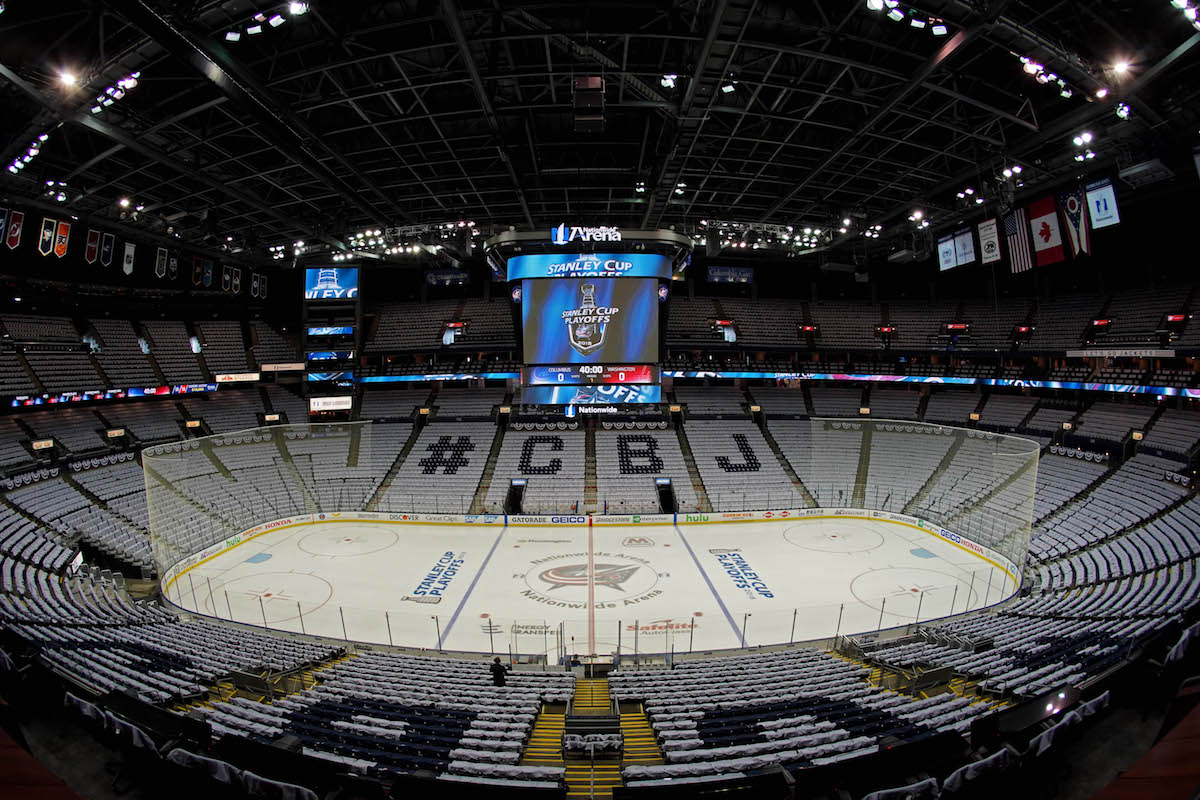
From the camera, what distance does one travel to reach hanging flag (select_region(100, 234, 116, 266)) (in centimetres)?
2453

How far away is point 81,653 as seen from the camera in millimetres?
11648

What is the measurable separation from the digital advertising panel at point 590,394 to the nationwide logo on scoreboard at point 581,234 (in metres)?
7.05

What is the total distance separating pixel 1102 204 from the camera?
19375 mm

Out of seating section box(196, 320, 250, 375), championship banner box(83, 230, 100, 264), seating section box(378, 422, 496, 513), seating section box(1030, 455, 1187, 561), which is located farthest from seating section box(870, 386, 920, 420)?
seating section box(196, 320, 250, 375)

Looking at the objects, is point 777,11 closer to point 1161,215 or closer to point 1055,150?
point 1055,150

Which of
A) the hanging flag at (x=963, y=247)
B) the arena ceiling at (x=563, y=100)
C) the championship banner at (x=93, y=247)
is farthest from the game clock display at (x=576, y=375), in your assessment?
the championship banner at (x=93, y=247)

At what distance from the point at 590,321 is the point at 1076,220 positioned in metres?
19.6

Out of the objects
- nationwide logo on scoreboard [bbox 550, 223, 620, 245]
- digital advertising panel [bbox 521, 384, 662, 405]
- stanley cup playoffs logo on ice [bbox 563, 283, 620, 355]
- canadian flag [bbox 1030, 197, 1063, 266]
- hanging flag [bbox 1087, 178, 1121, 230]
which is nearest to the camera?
hanging flag [bbox 1087, 178, 1121, 230]

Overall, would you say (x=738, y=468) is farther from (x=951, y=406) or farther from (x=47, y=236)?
(x=47, y=236)

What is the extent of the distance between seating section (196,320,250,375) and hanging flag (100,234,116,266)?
51.4 feet

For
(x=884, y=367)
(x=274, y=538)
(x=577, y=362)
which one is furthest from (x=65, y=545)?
(x=884, y=367)

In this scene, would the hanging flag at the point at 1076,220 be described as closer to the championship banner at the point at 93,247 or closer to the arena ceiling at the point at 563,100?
the arena ceiling at the point at 563,100

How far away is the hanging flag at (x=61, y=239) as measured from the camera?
22472mm

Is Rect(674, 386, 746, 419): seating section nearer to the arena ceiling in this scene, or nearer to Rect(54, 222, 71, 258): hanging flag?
the arena ceiling
